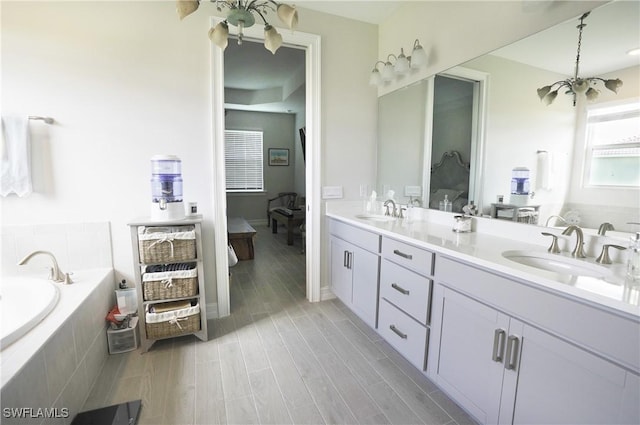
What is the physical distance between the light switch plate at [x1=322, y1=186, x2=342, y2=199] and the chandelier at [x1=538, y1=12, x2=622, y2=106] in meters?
1.74

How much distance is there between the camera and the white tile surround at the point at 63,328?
1.21 m

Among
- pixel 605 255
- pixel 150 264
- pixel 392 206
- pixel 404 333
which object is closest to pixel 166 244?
pixel 150 264

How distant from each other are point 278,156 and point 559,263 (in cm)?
624

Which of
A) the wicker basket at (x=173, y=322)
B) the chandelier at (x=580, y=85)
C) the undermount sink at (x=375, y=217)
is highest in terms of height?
the chandelier at (x=580, y=85)

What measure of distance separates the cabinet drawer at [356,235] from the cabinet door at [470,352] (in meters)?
0.63

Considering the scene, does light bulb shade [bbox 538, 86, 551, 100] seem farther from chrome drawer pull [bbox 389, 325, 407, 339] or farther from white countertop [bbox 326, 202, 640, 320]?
chrome drawer pull [bbox 389, 325, 407, 339]

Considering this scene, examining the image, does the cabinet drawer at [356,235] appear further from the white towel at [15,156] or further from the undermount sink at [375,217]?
the white towel at [15,156]

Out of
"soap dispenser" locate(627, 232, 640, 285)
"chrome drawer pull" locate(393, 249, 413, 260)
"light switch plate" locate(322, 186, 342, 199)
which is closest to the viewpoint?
"soap dispenser" locate(627, 232, 640, 285)

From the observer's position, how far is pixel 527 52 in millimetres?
1696

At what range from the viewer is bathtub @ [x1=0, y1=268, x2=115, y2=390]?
1276 mm

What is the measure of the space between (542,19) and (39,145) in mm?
3295

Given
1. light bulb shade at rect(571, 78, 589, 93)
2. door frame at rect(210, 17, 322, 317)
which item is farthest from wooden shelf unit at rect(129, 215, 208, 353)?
light bulb shade at rect(571, 78, 589, 93)

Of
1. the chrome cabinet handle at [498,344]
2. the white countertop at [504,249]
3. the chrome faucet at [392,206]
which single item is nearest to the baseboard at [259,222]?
the white countertop at [504,249]

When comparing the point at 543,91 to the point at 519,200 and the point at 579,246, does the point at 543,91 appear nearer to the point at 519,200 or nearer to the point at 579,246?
the point at 519,200
